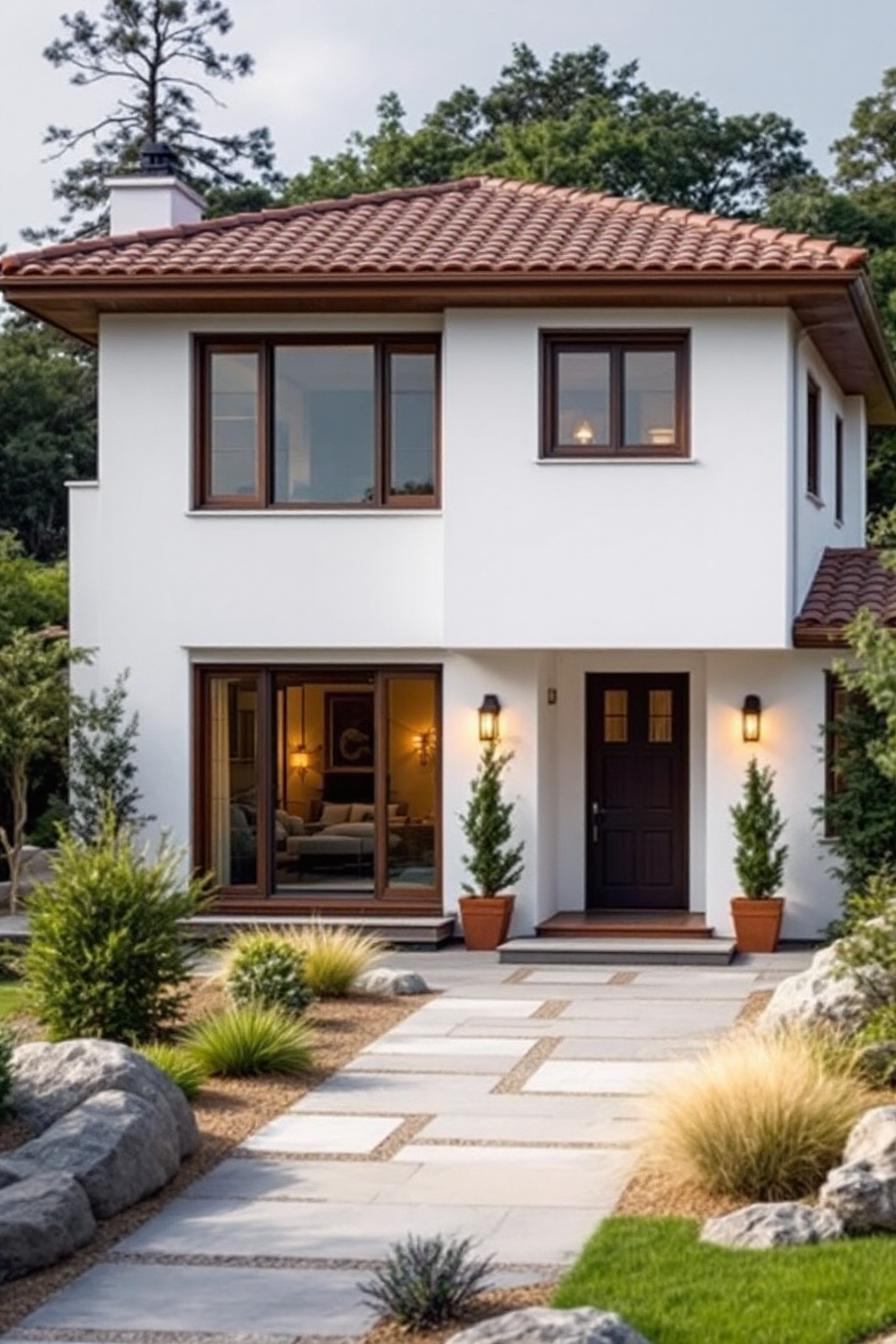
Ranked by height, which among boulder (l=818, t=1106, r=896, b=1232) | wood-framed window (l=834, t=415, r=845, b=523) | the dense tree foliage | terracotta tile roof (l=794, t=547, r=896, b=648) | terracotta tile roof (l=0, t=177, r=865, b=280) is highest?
the dense tree foliage

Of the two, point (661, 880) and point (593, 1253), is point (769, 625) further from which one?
point (593, 1253)

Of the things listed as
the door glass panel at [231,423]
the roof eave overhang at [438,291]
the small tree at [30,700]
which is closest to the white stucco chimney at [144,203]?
the roof eave overhang at [438,291]

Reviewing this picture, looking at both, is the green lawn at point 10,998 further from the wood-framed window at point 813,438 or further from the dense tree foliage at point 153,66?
the dense tree foliage at point 153,66

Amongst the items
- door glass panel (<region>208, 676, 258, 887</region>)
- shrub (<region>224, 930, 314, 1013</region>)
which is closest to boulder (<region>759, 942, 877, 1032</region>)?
shrub (<region>224, 930, 314, 1013</region>)

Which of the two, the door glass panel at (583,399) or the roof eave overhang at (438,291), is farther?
the door glass panel at (583,399)

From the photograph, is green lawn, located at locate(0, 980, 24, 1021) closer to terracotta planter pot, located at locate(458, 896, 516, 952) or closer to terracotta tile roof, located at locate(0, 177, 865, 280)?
terracotta planter pot, located at locate(458, 896, 516, 952)

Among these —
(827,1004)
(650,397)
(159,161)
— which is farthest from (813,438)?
(827,1004)

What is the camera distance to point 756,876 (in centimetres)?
2038

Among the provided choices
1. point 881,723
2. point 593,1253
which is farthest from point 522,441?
point 593,1253

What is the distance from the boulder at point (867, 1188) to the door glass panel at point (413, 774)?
467 inches

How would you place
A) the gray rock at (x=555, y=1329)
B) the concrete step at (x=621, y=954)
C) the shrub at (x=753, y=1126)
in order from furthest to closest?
the concrete step at (x=621, y=954)
the shrub at (x=753, y=1126)
the gray rock at (x=555, y=1329)

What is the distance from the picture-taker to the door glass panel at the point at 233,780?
2139 cm

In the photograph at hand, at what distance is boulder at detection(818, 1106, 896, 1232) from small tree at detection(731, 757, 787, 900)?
35.6 feet

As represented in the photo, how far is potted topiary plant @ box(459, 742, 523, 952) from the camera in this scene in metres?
20.5
